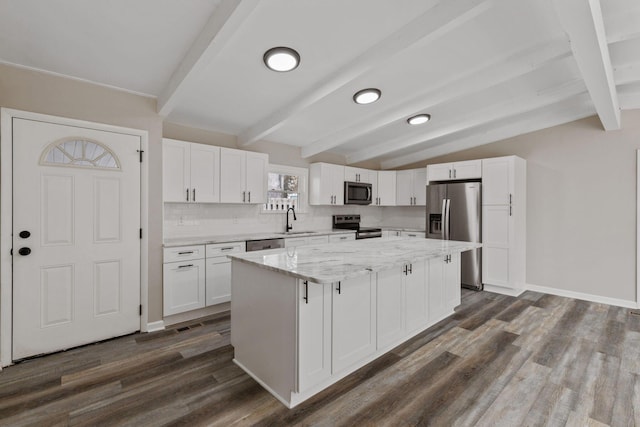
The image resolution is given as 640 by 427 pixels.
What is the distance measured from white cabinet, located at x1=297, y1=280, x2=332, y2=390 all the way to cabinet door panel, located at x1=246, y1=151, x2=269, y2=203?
2.58 m

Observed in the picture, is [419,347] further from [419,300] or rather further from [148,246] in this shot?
[148,246]

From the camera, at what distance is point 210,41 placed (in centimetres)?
206

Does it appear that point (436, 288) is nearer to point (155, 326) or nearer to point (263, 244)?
point (263, 244)

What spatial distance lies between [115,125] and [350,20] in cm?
241

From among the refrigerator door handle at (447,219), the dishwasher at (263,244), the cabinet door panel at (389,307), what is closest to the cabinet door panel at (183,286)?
the dishwasher at (263,244)

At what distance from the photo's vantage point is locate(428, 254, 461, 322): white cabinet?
312 cm

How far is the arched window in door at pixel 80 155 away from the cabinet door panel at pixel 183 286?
1.19 metres

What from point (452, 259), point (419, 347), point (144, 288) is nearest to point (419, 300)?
point (419, 347)

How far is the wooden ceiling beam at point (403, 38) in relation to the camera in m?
2.03

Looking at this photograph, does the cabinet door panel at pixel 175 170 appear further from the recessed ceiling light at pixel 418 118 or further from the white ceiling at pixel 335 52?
the recessed ceiling light at pixel 418 118

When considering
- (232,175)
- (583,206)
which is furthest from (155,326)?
(583,206)

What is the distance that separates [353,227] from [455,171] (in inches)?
84.1

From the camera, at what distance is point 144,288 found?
3.07 meters

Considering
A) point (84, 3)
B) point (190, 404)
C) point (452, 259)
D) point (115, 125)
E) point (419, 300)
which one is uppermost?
point (84, 3)
